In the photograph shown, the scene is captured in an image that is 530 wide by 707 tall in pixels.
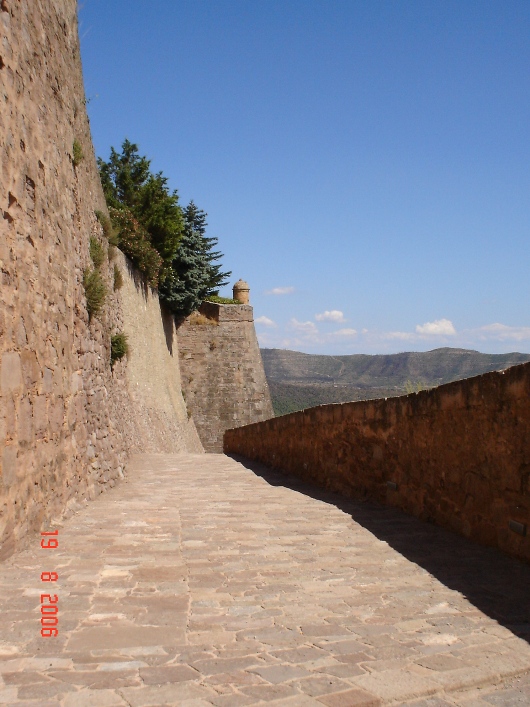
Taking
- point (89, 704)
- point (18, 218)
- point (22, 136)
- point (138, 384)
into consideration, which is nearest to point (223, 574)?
point (89, 704)

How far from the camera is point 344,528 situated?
591 centimetres

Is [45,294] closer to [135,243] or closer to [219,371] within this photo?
[135,243]

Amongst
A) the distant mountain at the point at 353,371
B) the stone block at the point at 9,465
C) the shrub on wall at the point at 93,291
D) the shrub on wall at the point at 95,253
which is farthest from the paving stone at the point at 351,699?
the distant mountain at the point at 353,371

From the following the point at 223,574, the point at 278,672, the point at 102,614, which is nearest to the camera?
the point at 278,672

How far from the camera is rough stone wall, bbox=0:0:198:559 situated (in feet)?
15.6

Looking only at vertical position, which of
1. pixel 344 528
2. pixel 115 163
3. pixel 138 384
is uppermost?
pixel 115 163

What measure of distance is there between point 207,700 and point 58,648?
0.83 metres

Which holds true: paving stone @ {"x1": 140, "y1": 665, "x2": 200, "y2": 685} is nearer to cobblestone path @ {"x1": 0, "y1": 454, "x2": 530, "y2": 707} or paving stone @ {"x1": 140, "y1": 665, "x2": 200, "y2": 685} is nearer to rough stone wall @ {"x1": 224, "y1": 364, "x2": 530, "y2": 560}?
cobblestone path @ {"x1": 0, "y1": 454, "x2": 530, "y2": 707}

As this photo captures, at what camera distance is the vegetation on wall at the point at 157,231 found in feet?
59.3

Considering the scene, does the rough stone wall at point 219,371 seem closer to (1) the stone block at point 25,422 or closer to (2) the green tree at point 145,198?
(2) the green tree at point 145,198

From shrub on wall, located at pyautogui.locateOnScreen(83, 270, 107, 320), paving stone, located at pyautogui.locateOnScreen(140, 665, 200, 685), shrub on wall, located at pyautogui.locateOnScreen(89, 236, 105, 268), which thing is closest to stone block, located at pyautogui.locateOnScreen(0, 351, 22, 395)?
paving stone, located at pyautogui.locateOnScreen(140, 665, 200, 685)

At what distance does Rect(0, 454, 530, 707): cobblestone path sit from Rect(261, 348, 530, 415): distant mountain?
4723 centimetres

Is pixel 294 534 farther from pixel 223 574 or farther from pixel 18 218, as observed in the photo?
pixel 18 218

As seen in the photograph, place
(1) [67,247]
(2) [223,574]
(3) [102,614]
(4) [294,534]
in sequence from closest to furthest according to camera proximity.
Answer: (3) [102,614] → (2) [223,574] → (4) [294,534] → (1) [67,247]
